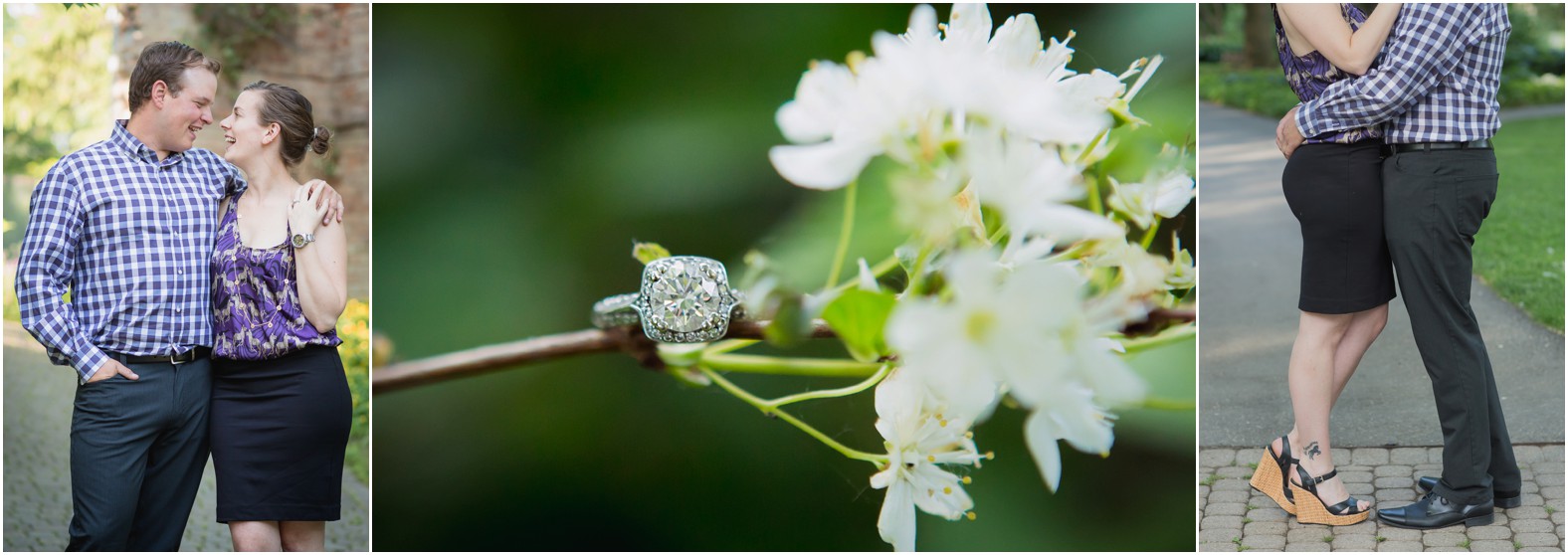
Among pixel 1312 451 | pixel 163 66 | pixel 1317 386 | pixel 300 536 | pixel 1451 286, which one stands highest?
→ pixel 163 66

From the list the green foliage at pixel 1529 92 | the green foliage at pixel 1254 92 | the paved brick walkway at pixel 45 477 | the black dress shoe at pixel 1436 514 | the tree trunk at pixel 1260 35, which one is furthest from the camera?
the green foliage at pixel 1529 92

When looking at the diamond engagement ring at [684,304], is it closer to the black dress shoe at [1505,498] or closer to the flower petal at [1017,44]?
the flower petal at [1017,44]

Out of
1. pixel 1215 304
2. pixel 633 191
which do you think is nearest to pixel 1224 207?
pixel 1215 304

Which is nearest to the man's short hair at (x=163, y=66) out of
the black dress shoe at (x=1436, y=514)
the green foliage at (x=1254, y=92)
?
the black dress shoe at (x=1436, y=514)

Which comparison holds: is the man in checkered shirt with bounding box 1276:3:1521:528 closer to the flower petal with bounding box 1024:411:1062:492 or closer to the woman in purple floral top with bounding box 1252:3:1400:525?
the woman in purple floral top with bounding box 1252:3:1400:525

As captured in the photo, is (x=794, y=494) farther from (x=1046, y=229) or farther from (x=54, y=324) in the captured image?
(x=54, y=324)

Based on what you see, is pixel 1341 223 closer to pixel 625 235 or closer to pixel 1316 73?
pixel 1316 73

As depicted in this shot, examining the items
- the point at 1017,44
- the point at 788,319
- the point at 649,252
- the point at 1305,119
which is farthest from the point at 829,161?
the point at 1305,119
